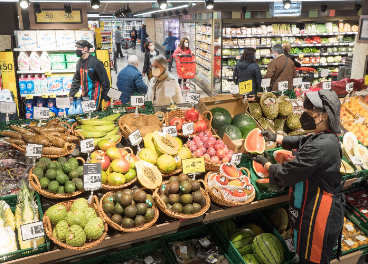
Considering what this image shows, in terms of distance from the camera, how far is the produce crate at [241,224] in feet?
8.22

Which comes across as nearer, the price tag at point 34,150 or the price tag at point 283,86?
the price tag at point 34,150

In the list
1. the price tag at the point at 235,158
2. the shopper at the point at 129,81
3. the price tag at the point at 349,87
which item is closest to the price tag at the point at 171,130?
the price tag at the point at 235,158

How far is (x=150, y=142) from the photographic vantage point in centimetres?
263

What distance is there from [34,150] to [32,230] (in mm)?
727

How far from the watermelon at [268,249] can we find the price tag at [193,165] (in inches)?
31.0

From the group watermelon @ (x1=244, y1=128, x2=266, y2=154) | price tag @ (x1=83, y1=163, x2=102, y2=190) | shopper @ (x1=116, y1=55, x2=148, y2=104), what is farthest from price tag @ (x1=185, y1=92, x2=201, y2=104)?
shopper @ (x1=116, y1=55, x2=148, y2=104)

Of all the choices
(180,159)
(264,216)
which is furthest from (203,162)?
(264,216)

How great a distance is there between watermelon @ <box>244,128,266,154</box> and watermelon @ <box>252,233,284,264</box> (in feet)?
2.32

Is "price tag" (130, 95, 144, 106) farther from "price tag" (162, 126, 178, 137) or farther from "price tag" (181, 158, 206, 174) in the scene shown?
"price tag" (181, 158, 206, 174)

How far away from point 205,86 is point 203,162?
315 inches

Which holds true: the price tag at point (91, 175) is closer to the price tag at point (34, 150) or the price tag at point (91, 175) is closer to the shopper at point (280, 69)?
the price tag at point (34, 150)

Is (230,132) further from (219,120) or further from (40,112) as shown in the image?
(40,112)

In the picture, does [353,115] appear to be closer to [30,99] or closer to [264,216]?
[264,216]

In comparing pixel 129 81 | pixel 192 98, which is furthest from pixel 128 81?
pixel 192 98
